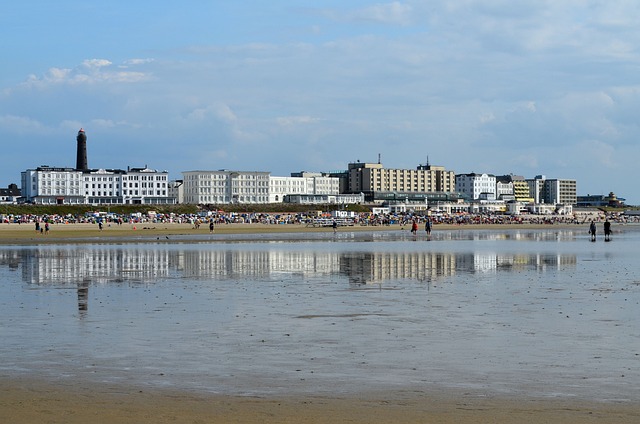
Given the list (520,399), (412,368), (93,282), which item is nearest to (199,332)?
(412,368)

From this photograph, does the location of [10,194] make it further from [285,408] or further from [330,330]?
[285,408]

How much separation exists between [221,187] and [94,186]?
3164 cm

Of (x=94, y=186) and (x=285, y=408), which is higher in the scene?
(x=94, y=186)

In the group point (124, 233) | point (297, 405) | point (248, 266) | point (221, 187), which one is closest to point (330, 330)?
point (297, 405)

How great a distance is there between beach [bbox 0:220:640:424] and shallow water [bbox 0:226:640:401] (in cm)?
20

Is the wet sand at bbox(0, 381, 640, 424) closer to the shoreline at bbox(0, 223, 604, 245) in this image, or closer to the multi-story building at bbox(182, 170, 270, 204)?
the shoreline at bbox(0, 223, 604, 245)

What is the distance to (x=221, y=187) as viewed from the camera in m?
192

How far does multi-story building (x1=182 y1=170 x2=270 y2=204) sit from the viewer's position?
624ft

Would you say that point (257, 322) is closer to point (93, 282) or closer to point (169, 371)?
point (169, 371)

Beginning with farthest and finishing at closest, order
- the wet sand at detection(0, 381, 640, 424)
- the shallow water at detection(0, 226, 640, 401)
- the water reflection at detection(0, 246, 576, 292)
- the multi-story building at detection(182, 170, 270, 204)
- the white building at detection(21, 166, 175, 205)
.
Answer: the multi-story building at detection(182, 170, 270, 204) < the white building at detection(21, 166, 175, 205) < the water reflection at detection(0, 246, 576, 292) < the shallow water at detection(0, 226, 640, 401) < the wet sand at detection(0, 381, 640, 424)

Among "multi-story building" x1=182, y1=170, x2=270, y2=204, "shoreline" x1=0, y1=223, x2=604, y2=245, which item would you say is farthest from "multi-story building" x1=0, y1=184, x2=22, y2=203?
"shoreline" x1=0, y1=223, x2=604, y2=245

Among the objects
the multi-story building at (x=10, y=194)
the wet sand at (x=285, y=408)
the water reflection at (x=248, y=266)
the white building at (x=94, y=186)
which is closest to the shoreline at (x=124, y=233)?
the water reflection at (x=248, y=266)

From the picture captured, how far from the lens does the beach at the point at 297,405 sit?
26.0 feet

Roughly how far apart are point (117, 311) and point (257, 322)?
334 centimetres
